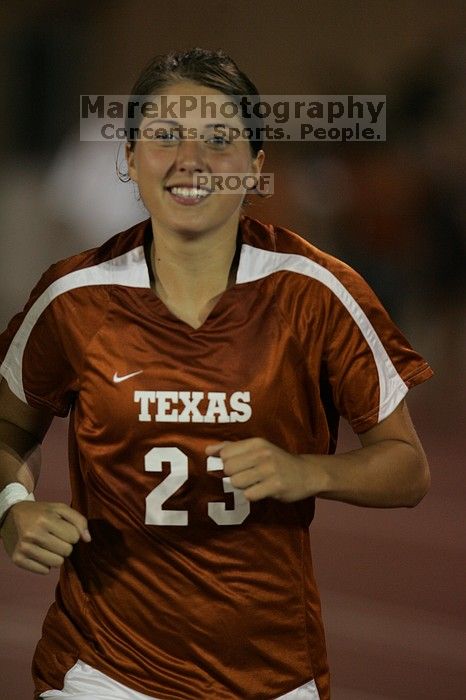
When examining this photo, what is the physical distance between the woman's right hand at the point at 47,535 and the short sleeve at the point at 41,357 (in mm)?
298

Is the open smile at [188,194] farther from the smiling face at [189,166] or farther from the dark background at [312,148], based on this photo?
the dark background at [312,148]

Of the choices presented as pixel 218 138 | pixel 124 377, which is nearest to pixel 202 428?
pixel 124 377

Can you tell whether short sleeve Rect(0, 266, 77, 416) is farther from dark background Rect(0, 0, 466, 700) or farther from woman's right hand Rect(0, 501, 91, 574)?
dark background Rect(0, 0, 466, 700)

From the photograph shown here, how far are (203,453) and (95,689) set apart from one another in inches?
18.7

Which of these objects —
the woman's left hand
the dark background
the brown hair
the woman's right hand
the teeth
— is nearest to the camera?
the woman's left hand

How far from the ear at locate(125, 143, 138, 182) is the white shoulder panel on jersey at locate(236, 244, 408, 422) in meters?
0.27

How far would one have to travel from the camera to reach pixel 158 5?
1245 centimetres

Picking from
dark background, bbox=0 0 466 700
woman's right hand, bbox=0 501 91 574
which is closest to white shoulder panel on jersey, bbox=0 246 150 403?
woman's right hand, bbox=0 501 91 574

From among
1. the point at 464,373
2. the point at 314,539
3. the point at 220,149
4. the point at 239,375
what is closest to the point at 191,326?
the point at 239,375

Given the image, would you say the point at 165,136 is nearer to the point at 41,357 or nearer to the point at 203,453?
the point at 41,357

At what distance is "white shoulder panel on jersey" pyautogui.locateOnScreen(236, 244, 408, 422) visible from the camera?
7.66 ft

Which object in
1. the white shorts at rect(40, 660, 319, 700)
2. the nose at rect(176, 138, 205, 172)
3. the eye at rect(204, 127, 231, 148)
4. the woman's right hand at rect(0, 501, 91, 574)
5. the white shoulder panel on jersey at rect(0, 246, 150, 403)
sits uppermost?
the eye at rect(204, 127, 231, 148)

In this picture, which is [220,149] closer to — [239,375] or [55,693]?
[239,375]

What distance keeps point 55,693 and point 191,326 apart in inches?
28.8
